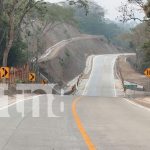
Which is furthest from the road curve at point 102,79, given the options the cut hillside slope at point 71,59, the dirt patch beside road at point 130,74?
the cut hillside slope at point 71,59

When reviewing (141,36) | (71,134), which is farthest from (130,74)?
(71,134)

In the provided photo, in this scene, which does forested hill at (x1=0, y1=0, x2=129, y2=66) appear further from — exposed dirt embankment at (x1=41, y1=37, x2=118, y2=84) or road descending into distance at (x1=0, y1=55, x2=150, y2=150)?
road descending into distance at (x1=0, y1=55, x2=150, y2=150)

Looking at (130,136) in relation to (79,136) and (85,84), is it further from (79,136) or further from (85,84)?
(85,84)

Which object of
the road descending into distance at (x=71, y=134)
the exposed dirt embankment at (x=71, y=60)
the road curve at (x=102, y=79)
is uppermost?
the road descending into distance at (x=71, y=134)

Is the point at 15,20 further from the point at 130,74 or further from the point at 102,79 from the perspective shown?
the point at 130,74

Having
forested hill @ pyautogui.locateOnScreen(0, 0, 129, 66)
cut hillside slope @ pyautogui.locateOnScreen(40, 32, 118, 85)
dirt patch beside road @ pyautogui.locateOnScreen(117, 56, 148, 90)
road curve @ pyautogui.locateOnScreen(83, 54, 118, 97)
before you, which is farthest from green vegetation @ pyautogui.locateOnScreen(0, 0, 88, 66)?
dirt patch beside road @ pyautogui.locateOnScreen(117, 56, 148, 90)

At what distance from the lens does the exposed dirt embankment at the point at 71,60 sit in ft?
364

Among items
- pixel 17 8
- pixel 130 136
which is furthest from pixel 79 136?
pixel 17 8

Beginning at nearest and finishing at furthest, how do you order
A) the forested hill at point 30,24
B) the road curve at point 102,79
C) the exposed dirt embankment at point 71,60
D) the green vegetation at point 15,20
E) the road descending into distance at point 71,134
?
the road descending into distance at point 71,134, the green vegetation at point 15,20, the forested hill at point 30,24, the road curve at point 102,79, the exposed dirt embankment at point 71,60

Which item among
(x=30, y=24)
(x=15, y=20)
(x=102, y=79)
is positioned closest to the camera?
(x=15, y=20)

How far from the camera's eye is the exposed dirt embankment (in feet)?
364

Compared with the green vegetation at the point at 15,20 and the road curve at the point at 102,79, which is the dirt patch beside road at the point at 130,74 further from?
the green vegetation at the point at 15,20

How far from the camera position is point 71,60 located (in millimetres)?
136625

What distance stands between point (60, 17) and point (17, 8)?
131 ft
